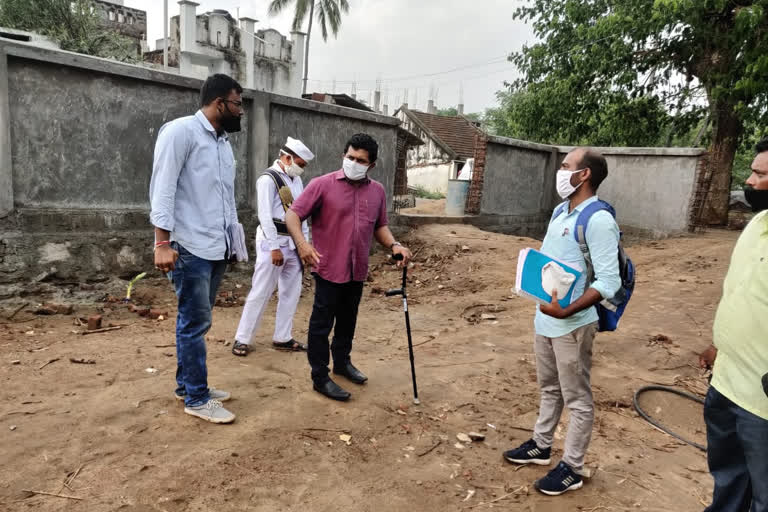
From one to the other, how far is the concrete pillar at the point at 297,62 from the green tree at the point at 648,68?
13761 millimetres

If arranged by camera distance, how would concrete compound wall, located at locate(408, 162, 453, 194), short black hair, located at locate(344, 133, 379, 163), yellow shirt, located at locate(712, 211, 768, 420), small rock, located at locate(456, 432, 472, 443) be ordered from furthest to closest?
1. concrete compound wall, located at locate(408, 162, 453, 194)
2. short black hair, located at locate(344, 133, 379, 163)
3. small rock, located at locate(456, 432, 472, 443)
4. yellow shirt, located at locate(712, 211, 768, 420)

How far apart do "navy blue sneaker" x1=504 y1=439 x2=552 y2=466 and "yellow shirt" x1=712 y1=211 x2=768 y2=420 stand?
1.22 m

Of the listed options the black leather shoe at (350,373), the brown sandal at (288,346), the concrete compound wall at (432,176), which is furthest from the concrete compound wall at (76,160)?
the concrete compound wall at (432,176)

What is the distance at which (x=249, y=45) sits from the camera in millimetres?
23656

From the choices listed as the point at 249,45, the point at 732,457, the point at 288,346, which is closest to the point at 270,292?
the point at 288,346

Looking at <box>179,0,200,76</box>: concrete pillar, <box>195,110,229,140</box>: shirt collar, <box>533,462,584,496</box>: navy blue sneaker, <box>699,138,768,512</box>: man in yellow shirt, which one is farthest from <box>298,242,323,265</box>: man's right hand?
<box>179,0,200,76</box>: concrete pillar

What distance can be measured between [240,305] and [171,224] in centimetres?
376

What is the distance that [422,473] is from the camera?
3.06 metres

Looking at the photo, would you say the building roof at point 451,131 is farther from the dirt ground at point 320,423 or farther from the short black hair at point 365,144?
the short black hair at point 365,144

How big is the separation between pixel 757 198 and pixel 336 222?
2411 millimetres

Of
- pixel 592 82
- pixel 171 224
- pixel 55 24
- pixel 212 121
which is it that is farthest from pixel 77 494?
pixel 55 24

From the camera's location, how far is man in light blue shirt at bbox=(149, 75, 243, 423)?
3002 millimetres

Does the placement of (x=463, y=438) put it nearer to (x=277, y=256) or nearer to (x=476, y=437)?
(x=476, y=437)

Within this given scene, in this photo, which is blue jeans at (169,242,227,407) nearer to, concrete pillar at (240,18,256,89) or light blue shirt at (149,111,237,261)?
light blue shirt at (149,111,237,261)
